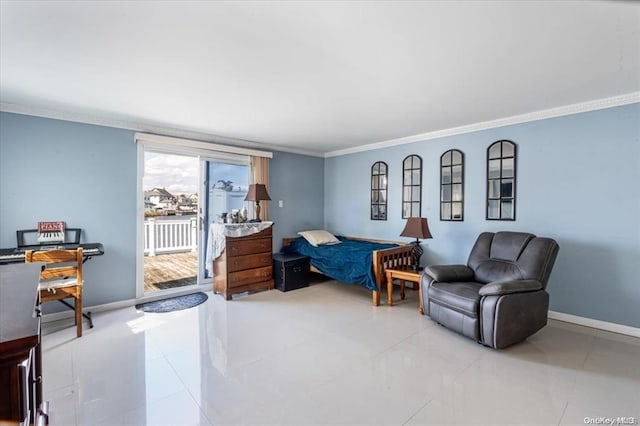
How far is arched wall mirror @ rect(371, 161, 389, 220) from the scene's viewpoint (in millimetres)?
4961

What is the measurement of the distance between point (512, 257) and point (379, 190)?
2347mm

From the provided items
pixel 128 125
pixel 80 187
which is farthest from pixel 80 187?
pixel 128 125

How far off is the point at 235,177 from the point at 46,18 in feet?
10.6

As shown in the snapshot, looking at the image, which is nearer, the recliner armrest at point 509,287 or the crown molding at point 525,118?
the recliner armrest at point 509,287

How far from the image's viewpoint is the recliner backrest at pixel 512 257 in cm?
287

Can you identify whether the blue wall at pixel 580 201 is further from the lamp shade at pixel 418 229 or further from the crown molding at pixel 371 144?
the lamp shade at pixel 418 229

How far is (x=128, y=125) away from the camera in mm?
3725

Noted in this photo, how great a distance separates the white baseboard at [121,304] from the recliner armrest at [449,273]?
3220 millimetres

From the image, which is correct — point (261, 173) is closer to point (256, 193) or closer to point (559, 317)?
point (256, 193)

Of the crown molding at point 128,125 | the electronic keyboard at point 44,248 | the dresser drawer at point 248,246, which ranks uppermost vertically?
the crown molding at point 128,125

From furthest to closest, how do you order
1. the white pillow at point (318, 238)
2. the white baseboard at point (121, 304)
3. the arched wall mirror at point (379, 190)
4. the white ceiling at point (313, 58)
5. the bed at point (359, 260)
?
the arched wall mirror at point (379, 190)
the white pillow at point (318, 238)
the bed at point (359, 260)
the white baseboard at point (121, 304)
the white ceiling at point (313, 58)

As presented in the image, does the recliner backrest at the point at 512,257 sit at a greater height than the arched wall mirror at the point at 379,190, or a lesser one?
lesser

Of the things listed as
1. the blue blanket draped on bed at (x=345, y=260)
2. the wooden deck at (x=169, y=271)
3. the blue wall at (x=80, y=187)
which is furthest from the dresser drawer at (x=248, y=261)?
the blue wall at (x=80, y=187)

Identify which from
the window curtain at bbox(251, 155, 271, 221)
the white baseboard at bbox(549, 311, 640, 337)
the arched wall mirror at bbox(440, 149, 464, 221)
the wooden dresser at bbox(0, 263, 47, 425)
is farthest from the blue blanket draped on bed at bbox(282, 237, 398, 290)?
the wooden dresser at bbox(0, 263, 47, 425)
